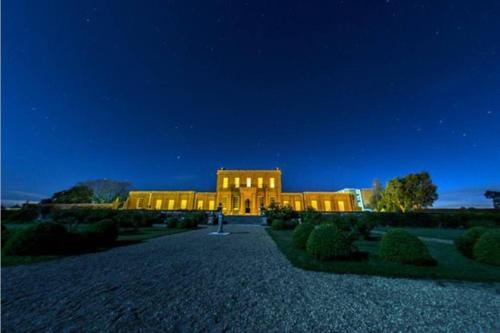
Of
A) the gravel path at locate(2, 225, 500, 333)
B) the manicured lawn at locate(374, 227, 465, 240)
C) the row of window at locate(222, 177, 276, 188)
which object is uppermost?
the row of window at locate(222, 177, 276, 188)

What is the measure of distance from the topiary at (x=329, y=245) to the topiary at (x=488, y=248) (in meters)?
3.65

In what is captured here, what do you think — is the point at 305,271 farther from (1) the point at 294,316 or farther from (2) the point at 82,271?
(2) the point at 82,271

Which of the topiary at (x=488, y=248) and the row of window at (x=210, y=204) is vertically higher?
the row of window at (x=210, y=204)

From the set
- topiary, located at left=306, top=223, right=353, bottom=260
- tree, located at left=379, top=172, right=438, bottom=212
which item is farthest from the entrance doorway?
topiary, located at left=306, top=223, right=353, bottom=260

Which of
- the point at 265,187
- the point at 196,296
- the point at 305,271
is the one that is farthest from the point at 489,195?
the point at 196,296

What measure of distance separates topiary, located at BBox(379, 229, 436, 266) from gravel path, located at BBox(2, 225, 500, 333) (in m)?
1.20

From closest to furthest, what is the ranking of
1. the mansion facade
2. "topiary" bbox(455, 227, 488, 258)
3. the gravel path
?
1. the gravel path
2. "topiary" bbox(455, 227, 488, 258)
3. the mansion facade

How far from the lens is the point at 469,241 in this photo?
6285 mm

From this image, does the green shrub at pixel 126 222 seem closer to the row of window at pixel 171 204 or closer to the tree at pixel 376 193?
the row of window at pixel 171 204

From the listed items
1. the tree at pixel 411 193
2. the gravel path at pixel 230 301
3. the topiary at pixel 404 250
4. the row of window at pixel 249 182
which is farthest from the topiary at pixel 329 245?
the tree at pixel 411 193

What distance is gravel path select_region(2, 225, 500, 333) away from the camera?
238cm

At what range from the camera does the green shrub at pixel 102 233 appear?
25.6 ft

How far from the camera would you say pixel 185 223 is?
16266 mm

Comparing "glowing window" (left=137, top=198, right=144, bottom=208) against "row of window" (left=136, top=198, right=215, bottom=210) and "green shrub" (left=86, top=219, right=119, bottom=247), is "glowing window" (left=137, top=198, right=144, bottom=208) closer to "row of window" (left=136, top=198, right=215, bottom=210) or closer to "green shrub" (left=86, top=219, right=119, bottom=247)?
"row of window" (left=136, top=198, right=215, bottom=210)
